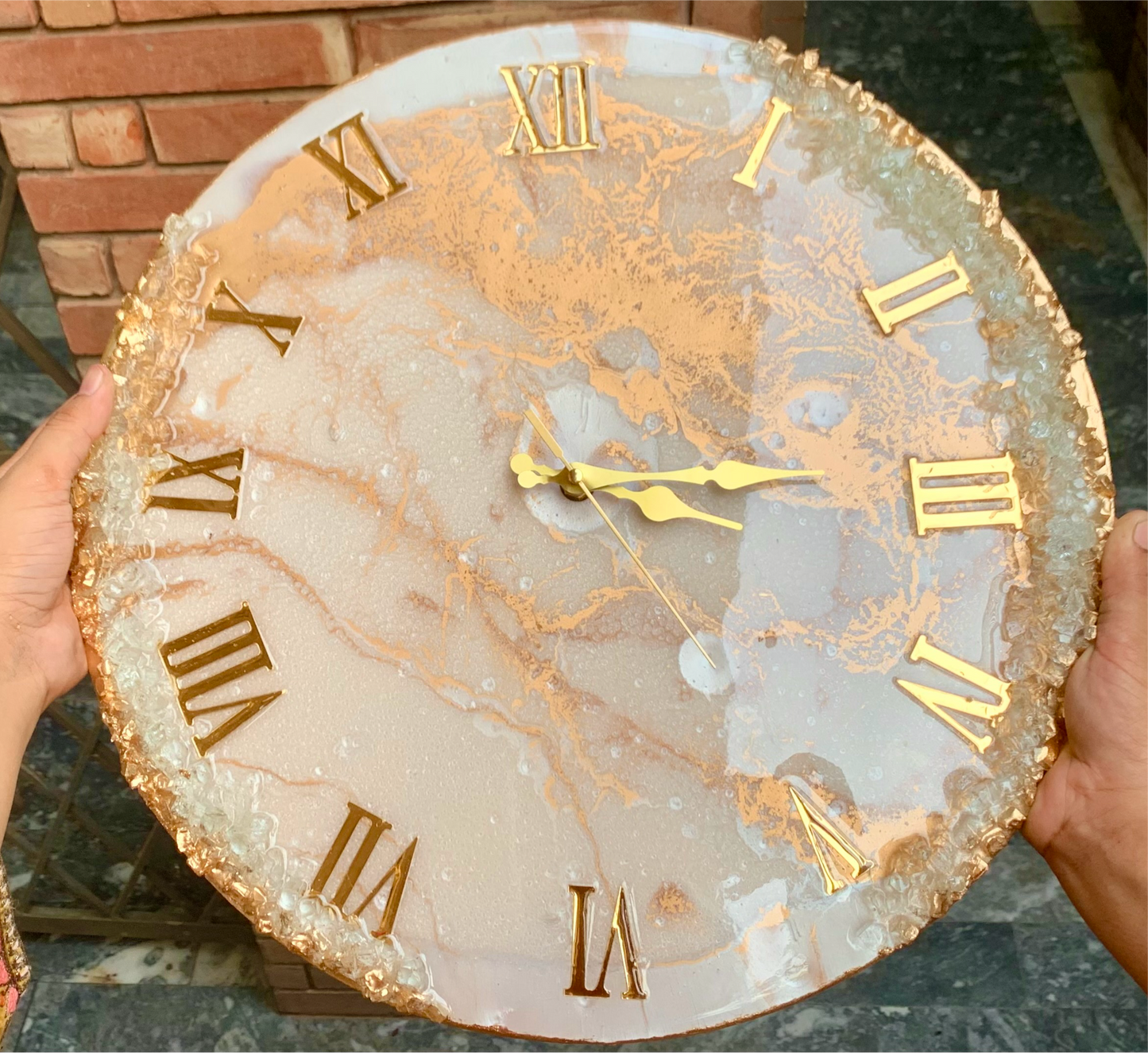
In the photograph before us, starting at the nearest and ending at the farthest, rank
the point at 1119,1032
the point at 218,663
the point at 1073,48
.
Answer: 1. the point at 218,663
2. the point at 1119,1032
3. the point at 1073,48

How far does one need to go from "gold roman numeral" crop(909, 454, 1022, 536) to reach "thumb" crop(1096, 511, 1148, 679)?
11 centimetres

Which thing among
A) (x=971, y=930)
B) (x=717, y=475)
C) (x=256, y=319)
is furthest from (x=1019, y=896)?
(x=256, y=319)

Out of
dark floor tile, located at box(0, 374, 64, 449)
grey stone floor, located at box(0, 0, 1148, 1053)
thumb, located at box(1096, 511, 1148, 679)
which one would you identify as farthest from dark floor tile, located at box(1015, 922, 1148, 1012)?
dark floor tile, located at box(0, 374, 64, 449)

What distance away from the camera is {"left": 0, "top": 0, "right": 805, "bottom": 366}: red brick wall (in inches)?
41.6

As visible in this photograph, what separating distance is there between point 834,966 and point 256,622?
0.62 metres

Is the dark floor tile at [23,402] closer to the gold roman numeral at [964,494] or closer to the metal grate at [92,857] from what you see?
the metal grate at [92,857]

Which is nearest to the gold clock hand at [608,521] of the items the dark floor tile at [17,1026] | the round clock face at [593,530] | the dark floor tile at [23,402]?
the round clock face at [593,530]

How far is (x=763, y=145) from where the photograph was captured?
880mm

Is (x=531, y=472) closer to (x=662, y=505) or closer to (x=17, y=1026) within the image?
(x=662, y=505)

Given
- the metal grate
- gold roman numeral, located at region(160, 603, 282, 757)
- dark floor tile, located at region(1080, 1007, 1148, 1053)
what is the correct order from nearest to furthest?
gold roman numeral, located at region(160, 603, 282, 757) → dark floor tile, located at region(1080, 1007, 1148, 1053) → the metal grate

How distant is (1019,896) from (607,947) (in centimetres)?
117

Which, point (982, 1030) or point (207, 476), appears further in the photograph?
point (982, 1030)

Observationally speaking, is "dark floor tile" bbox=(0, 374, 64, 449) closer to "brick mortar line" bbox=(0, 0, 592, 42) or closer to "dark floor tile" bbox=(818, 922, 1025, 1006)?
"brick mortar line" bbox=(0, 0, 592, 42)

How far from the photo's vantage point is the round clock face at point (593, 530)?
848 millimetres
